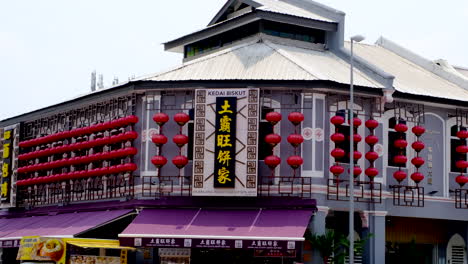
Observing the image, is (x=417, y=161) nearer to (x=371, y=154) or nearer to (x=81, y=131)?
(x=371, y=154)

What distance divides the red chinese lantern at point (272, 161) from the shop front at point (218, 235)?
1.97m

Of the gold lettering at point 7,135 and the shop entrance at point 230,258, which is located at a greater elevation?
the gold lettering at point 7,135

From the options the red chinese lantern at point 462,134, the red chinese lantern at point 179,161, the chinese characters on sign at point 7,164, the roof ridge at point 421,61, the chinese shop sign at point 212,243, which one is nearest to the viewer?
the chinese shop sign at point 212,243

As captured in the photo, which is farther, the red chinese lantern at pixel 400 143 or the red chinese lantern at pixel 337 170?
the red chinese lantern at pixel 400 143

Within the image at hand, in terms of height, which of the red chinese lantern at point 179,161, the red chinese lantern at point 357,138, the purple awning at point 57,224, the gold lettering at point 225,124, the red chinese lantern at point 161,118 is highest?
the red chinese lantern at point 161,118

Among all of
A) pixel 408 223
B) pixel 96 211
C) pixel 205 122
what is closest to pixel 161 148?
pixel 205 122

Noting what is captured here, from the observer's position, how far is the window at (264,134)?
4044 cm

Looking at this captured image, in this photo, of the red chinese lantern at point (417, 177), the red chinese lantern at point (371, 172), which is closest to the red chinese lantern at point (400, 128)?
the red chinese lantern at point (417, 177)

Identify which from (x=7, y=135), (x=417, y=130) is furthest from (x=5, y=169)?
(x=417, y=130)

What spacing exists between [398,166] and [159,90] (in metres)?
11.7

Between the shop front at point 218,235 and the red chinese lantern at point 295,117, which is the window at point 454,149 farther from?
the shop front at point 218,235

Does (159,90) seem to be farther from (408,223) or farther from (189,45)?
(408,223)

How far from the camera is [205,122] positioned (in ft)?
131

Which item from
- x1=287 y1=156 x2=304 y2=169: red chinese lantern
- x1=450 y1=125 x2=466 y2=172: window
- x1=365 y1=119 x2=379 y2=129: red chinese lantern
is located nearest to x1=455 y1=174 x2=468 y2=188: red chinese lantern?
x1=450 y1=125 x2=466 y2=172: window
